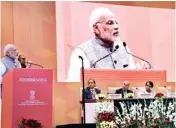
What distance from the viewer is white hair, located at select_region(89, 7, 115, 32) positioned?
6754 millimetres

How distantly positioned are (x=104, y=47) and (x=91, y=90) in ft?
3.59

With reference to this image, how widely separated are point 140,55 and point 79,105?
63.7 inches

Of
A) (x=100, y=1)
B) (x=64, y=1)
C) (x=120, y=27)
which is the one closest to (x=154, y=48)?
(x=120, y=27)

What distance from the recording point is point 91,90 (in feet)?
19.7

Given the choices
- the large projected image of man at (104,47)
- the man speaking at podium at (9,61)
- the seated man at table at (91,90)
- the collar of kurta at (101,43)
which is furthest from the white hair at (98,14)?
the man speaking at podium at (9,61)

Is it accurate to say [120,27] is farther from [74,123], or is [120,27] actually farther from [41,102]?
[41,102]

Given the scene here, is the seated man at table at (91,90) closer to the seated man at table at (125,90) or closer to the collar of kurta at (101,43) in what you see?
the seated man at table at (125,90)

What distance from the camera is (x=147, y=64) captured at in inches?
272

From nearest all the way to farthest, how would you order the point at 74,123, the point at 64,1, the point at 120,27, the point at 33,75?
1. the point at 33,75
2. the point at 74,123
3. the point at 64,1
4. the point at 120,27

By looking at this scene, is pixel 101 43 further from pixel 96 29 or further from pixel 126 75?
pixel 126 75

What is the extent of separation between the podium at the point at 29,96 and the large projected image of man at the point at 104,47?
3024 mm

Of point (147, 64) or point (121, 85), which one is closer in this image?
point (121, 85)

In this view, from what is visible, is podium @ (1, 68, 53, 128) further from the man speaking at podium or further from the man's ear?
the man's ear

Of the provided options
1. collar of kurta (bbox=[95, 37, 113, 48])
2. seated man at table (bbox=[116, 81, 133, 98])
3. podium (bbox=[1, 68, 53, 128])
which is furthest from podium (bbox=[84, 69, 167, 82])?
podium (bbox=[1, 68, 53, 128])
